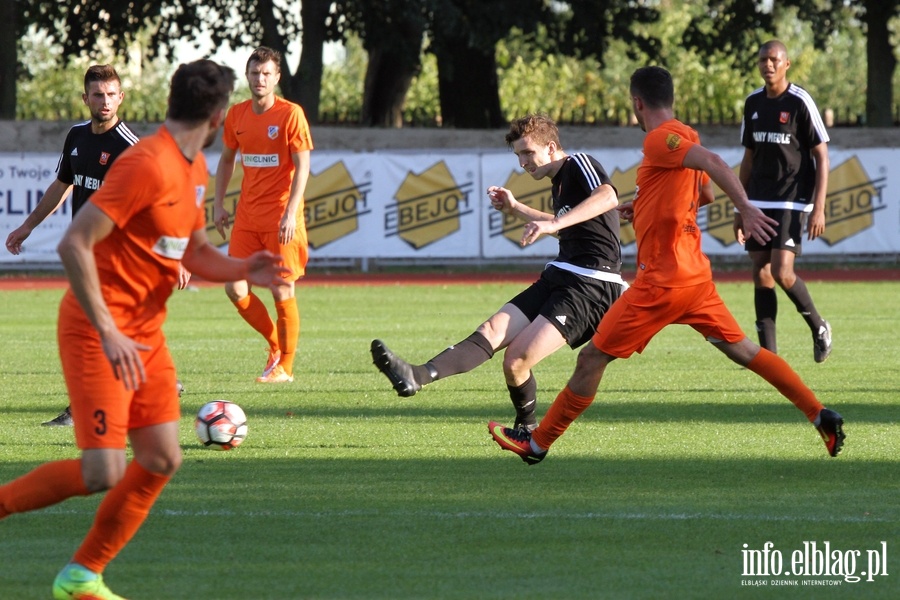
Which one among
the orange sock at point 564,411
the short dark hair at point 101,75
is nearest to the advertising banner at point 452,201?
the short dark hair at point 101,75

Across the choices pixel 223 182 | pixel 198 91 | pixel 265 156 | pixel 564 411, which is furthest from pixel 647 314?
pixel 223 182

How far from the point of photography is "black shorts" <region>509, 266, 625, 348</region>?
24.1ft

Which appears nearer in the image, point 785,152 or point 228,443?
point 228,443

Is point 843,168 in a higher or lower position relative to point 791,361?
higher

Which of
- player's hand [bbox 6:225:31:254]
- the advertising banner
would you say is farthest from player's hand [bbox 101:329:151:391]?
the advertising banner

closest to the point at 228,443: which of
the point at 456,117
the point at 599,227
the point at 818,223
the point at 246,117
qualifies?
the point at 599,227

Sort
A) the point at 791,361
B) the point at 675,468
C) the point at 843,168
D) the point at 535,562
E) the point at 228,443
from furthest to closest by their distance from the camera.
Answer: the point at 843,168 → the point at 791,361 → the point at 228,443 → the point at 675,468 → the point at 535,562

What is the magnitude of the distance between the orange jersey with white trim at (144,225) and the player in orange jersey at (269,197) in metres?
5.56

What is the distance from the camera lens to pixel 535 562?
4.98 metres

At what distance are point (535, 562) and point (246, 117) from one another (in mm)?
6185

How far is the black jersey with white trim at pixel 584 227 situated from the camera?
288 inches

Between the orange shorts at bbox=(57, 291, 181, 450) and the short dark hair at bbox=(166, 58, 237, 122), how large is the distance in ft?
2.35

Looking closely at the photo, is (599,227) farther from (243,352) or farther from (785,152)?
(243,352)

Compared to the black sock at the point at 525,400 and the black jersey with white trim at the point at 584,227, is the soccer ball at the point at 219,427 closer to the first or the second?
the black sock at the point at 525,400
